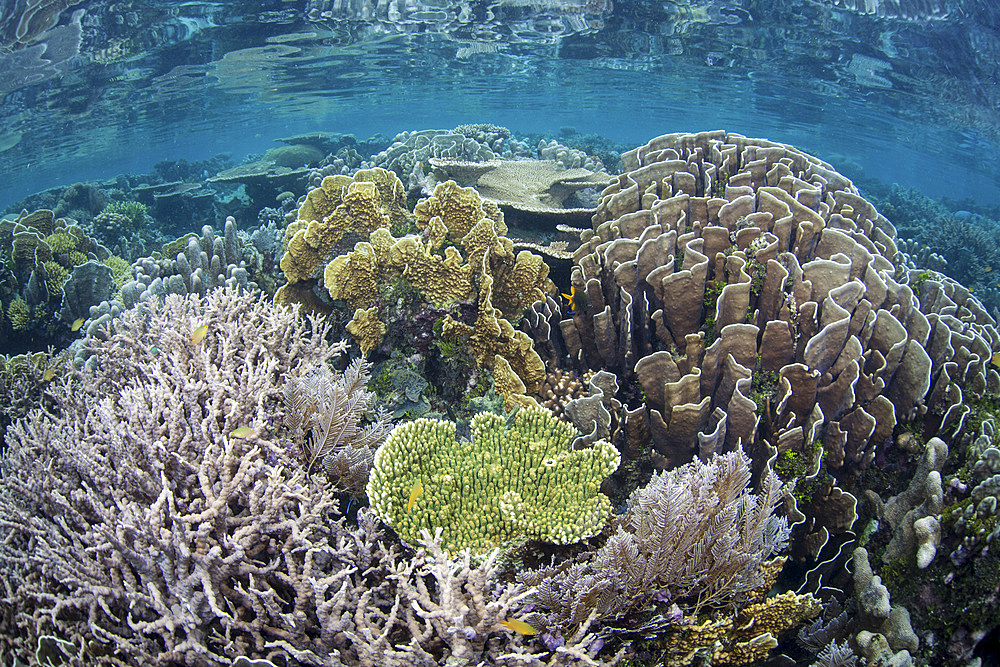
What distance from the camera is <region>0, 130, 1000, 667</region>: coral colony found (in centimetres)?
224

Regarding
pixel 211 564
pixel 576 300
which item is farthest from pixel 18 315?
pixel 576 300

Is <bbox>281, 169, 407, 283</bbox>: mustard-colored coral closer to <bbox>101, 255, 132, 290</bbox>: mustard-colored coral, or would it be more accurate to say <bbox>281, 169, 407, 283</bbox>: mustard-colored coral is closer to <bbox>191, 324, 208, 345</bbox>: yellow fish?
<bbox>191, 324, 208, 345</bbox>: yellow fish

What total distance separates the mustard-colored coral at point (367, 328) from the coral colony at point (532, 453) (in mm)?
21

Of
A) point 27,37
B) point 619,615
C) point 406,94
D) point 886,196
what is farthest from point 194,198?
point 886,196

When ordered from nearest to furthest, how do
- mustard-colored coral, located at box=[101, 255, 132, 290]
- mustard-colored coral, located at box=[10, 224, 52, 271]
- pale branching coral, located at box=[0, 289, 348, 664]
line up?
pale branching coral, located at box=[0, 289, 348, 664], mustard-colored coral, located at box=[10, 224, 52, 271], mustard-colored coral, located at box=[101, 255, 132, 290]

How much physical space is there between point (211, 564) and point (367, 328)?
81.3 inches

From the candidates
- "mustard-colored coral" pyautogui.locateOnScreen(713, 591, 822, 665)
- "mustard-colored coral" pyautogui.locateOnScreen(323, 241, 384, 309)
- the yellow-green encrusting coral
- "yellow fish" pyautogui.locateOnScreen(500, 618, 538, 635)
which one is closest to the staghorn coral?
"mustard-colored coral" pyautogui.locateOnScreen(323, 241, 384, 309)

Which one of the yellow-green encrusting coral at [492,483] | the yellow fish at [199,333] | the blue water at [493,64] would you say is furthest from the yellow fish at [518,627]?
the blue water at [493,64]

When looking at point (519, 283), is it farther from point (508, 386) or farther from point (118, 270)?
point (118, 270)

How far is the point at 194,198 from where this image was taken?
44.7 feet

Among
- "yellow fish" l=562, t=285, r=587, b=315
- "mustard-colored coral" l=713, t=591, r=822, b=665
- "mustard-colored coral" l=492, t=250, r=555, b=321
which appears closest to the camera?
"mustard-colored coral" l=713, t=591, r=822, b=665

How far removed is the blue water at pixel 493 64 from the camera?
1664cm

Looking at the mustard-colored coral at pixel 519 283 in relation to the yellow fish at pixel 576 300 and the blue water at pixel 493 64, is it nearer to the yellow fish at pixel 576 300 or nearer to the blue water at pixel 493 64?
the yellow fish at pixel 576 300

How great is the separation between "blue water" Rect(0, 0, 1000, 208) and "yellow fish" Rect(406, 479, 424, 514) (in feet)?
61.8
